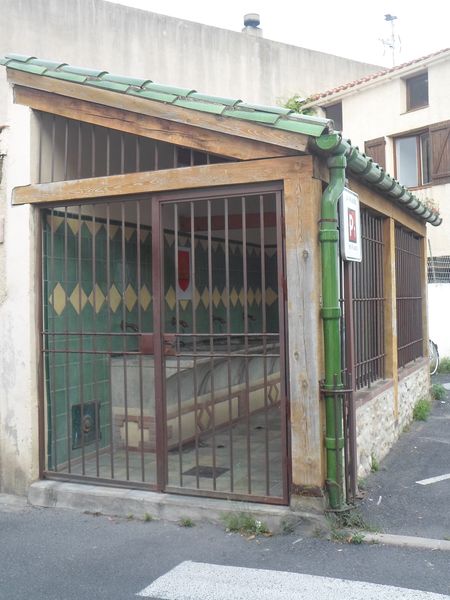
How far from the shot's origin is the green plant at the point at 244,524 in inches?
188

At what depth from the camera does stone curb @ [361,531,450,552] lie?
4.44 meters

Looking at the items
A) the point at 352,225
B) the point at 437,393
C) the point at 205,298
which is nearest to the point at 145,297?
the point at 205,298

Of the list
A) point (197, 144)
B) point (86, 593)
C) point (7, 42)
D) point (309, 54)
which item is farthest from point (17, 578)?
point (309, 54)

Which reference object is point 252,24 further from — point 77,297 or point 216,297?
point 77,297

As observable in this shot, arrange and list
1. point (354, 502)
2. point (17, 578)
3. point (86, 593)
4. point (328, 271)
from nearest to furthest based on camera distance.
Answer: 1. point (86, 593)
2. point (17, 578)
3. point (328, 271)
4. point (354, 502)

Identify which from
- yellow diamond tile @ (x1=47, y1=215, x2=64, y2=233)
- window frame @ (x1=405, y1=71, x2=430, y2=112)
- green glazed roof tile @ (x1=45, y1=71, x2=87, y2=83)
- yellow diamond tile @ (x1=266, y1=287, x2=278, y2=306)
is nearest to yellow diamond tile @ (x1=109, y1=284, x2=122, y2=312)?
yellow diamond tile @ (x1=47, y1=215, x2=64, y2=233)

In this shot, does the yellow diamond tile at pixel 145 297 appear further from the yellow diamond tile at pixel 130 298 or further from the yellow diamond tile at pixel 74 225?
the yellow diamond tile at pixel 74 225

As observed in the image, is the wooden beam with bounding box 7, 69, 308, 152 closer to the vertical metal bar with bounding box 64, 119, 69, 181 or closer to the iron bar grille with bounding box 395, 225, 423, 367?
the vertical metal bar with bounding box 64, 119, 69, 181

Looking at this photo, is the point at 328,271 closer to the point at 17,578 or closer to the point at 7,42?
the point at 17,578

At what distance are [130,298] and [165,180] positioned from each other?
86.0 inches

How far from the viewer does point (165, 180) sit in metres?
5.27

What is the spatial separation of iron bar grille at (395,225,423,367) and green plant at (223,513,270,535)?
4135 millimetres

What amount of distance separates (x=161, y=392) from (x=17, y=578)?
1733mm

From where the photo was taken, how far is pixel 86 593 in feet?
12.9
